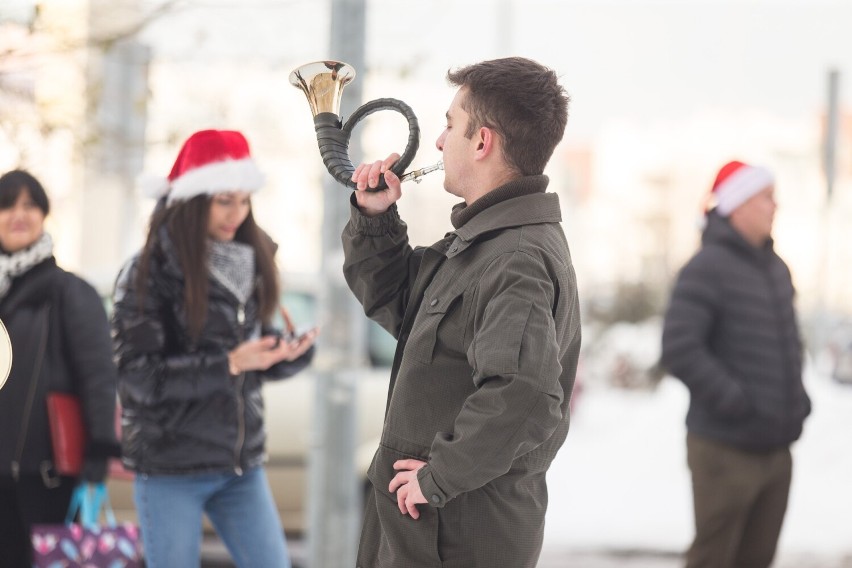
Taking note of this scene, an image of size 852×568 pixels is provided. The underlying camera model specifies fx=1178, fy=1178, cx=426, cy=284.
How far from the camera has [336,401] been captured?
201 inches

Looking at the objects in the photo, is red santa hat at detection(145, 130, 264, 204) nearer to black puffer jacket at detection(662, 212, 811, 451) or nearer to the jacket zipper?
the jacket zipper

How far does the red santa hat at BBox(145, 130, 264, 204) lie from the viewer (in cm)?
369

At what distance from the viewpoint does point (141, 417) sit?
3504 millimetres

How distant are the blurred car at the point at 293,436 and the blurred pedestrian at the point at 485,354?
126 inches

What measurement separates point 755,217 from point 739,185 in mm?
142

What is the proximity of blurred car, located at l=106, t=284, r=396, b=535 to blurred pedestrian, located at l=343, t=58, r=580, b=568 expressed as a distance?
319cm

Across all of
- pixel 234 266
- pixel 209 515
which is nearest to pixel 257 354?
pixel 234 266

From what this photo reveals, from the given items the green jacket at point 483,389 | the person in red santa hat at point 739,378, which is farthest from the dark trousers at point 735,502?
the green jacket at point 483,389

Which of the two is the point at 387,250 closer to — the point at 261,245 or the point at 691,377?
the point at 261,245

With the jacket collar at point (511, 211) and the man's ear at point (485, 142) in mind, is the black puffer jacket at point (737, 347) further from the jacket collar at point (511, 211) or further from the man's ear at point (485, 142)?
the man's ear at point (485, 142)

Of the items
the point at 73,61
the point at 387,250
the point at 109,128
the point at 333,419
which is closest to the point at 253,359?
the point at 387,250

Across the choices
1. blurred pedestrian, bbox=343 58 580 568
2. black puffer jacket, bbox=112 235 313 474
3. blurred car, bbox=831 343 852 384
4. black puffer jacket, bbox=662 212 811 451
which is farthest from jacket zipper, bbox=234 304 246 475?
blurred car, bbox=831 343 852 384

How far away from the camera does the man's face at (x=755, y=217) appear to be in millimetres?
4664

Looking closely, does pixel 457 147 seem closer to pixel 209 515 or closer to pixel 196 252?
pixel 196 252
